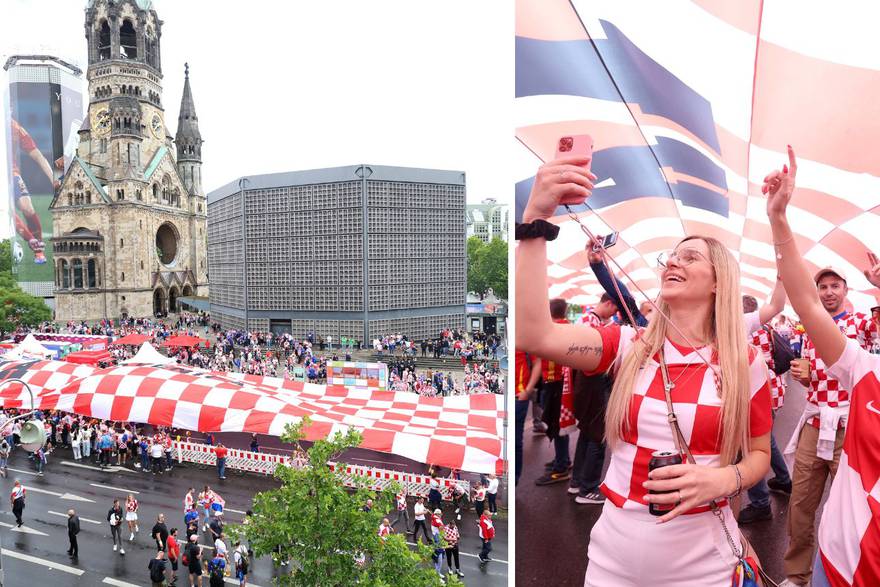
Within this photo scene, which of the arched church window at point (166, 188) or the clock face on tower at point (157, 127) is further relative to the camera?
the clock face on tower at point (157, 127)

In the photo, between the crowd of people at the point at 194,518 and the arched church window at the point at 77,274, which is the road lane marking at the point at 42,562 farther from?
the arched church window at the point at 77,274

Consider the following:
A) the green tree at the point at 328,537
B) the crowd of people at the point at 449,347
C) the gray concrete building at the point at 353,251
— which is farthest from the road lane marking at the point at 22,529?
the gray concrete building at the point at 353,251

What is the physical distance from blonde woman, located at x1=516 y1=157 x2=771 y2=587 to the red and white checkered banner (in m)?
4.83

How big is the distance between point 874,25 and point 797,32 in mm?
149

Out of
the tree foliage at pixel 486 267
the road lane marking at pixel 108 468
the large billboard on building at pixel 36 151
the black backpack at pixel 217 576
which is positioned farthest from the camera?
the large billboard on building at pixel 36 151

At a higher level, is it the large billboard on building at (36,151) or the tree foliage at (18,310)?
the large billboard on building at (36,151)

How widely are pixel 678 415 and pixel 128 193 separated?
112 feet

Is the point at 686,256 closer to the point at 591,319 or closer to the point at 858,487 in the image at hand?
the point at 591,319

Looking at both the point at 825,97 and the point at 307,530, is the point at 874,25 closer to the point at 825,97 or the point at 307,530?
the point at 825,97

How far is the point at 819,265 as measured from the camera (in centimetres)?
116

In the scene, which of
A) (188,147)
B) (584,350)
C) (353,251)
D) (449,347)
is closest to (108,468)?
(584,350)

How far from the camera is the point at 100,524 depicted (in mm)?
7109

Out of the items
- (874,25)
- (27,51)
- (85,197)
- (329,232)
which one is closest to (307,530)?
(874,25)

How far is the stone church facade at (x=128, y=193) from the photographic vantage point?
28.8 m
